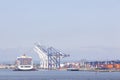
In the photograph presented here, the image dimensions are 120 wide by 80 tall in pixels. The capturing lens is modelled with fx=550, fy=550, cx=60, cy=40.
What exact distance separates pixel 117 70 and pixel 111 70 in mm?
2175

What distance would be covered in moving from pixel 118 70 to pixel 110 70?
A: 2.90m

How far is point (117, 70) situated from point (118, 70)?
1.30 ft

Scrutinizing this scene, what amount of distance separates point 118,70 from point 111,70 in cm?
253

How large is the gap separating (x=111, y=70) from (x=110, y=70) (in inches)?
15.6

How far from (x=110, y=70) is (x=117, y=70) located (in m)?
2.53

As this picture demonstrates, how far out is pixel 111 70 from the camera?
19988cm

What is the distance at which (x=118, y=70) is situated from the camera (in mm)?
199625

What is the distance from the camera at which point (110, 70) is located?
200 m
